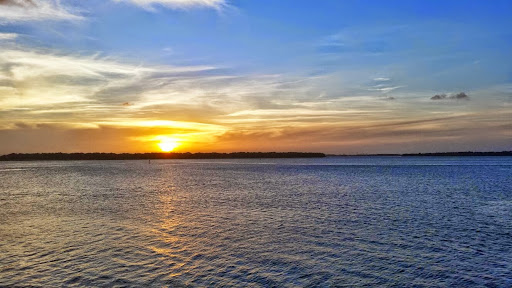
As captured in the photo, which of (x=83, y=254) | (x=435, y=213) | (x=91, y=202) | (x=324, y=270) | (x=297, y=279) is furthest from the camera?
(x=91, y=202)

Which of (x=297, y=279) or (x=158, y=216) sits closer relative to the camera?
(x=297, y=279)

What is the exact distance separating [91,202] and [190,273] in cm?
3667

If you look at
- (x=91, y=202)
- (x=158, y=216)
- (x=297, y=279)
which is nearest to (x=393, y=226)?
(x=297, y=279)

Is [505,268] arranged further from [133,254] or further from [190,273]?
[133,254]

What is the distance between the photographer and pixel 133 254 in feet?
79.9

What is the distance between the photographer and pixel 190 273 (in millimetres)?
20766

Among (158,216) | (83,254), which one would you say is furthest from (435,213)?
(83,254)

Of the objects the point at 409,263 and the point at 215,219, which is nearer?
the point at 409,263

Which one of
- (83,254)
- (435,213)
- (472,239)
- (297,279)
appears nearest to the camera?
(297,279)

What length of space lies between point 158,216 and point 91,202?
1698cm

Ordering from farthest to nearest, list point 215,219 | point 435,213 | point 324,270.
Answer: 1. point 435,213
2. point 215,219
3. point 324,270

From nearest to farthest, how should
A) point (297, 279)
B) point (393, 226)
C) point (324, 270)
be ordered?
point (297, 279) < point (324, 270) < point (393, 226)

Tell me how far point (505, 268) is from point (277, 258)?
1238cm

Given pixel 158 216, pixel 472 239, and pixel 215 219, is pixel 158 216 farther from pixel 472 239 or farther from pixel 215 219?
pixel 472 239
